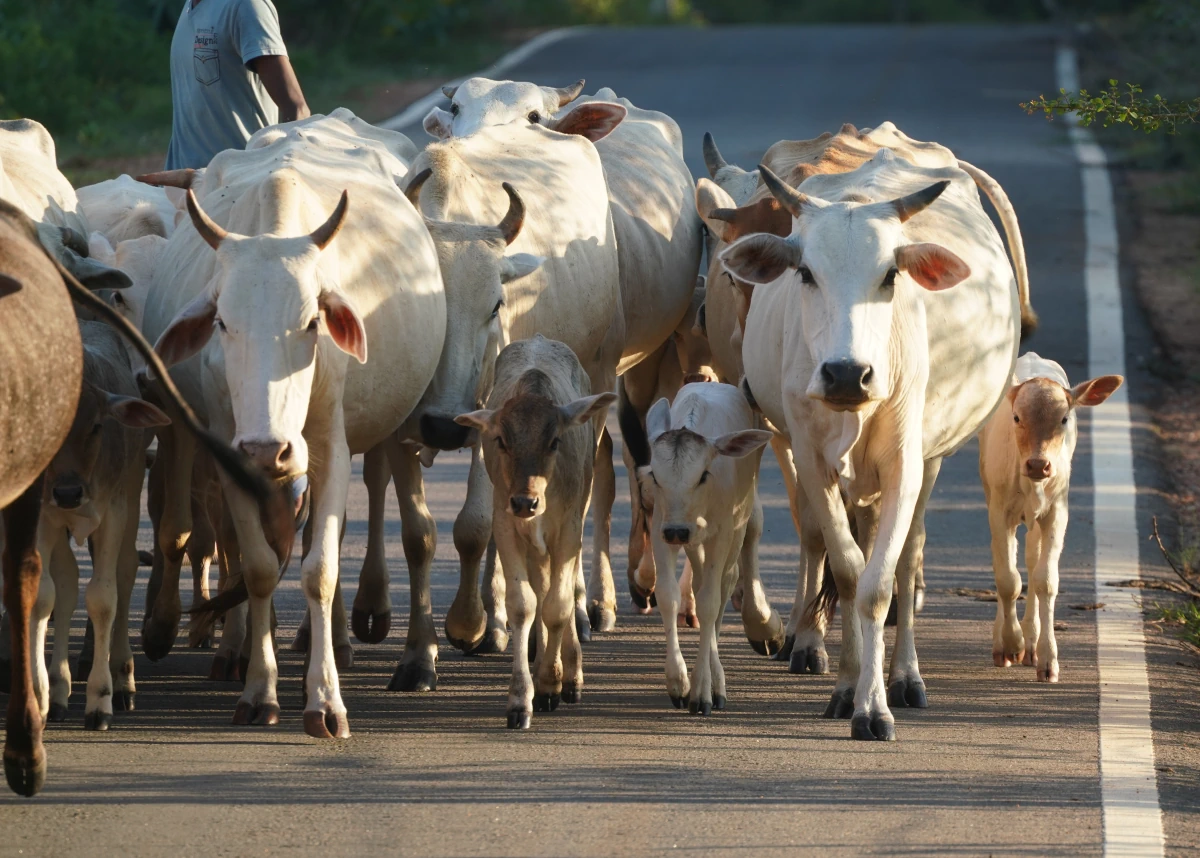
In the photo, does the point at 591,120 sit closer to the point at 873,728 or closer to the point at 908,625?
the point at 908,625

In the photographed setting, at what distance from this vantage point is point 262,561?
7391mm

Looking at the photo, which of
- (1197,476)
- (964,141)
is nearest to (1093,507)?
(1197,476)

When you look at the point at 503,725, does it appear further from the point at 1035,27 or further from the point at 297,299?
the point at 1035,27

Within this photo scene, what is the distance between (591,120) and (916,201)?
10.3ft

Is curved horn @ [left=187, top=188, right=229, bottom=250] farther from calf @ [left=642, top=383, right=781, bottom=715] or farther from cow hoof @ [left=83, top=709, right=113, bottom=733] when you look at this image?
calf @ [left=642, top=383, right=781, bottom=715]

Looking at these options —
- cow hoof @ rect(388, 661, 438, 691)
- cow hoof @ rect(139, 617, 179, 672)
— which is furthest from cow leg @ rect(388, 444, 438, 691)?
A: cow hoof @ rect(139, 617, 179, 672)

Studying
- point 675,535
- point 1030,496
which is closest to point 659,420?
point 675,535

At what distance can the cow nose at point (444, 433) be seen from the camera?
783 centimetres

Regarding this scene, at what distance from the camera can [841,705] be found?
761cm

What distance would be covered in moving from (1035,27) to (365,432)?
35174 millimetres

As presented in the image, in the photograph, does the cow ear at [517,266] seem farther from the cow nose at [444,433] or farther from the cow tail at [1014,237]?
the cow tail at [1014,237]

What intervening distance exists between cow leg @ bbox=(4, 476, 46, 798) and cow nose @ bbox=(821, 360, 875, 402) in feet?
8.90

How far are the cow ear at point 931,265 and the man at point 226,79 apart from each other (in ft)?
11.8

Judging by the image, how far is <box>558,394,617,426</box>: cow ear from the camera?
732 cm
